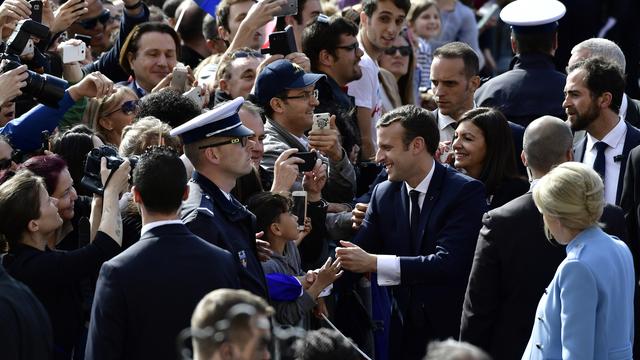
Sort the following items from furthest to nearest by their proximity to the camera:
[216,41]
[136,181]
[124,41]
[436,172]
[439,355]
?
[216,41]
[124,41]
[436,172]
[136,181]
[439,355]

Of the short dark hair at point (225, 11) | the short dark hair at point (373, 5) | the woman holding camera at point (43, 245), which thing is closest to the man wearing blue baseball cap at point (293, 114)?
the woman holding camera at point (43, 245)

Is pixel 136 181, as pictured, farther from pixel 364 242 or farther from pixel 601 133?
pixel 601 133

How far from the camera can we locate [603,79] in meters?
7.30

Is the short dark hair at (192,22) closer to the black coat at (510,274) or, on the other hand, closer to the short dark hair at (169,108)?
the short dark hair at (169,108)

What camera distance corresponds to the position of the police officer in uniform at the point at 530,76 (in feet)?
26.0

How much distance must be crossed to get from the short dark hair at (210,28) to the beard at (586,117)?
3453 mm

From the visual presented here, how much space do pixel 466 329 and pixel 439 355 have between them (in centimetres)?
251

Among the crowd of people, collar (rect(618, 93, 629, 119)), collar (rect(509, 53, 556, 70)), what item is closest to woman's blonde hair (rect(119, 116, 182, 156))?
the crowd of people

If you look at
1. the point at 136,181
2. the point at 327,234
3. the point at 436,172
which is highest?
the point at 136,181

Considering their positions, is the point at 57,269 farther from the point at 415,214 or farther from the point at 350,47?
the point at 350,47

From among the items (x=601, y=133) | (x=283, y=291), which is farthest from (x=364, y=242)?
(x=601, y=133)

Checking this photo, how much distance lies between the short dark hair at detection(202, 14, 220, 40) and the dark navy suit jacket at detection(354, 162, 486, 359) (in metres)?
3.57

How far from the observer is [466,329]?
6102 mm

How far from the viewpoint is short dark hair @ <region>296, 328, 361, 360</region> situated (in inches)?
160
